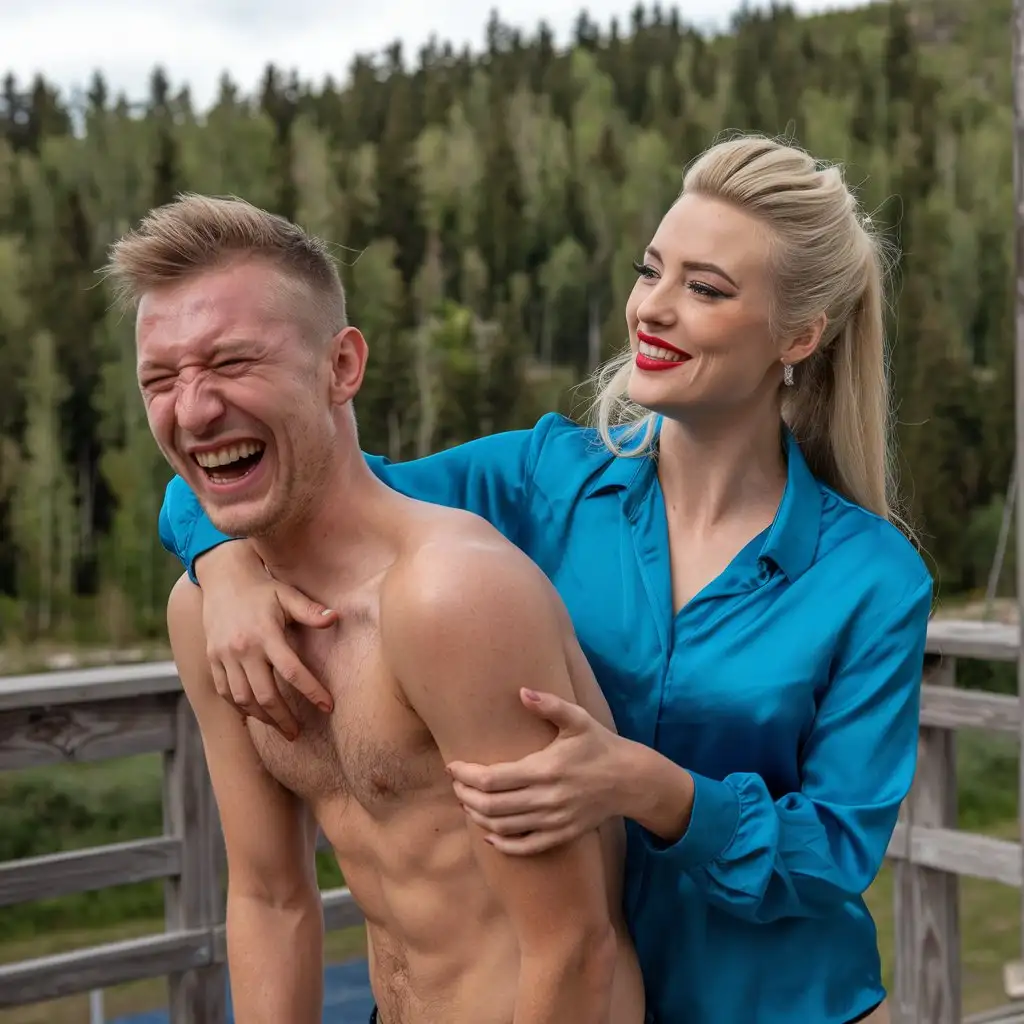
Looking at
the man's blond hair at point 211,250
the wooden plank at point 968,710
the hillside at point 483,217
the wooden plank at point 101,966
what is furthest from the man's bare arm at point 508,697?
the hillside at point 483,217

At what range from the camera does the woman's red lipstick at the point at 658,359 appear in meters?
1.36

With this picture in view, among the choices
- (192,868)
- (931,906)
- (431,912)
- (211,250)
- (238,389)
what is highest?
(211,250)

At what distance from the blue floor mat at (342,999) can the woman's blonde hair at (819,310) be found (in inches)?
200

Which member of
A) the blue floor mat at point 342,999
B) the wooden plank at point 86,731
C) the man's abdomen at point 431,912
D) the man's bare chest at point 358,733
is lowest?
the blue floor mat at point 342,999

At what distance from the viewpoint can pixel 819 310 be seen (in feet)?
4.72

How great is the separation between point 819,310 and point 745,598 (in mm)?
284

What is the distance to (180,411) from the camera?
113cm

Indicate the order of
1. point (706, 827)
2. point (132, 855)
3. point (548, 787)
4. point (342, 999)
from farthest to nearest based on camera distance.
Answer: point (342, 999)
point (132, 855)
point (706, 827)
point (548, 787)

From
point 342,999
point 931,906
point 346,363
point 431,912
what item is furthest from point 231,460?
point 342,999

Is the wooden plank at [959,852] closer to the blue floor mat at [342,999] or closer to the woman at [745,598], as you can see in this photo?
the woman at [745,598]

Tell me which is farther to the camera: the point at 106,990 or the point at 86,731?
the point at 106,990

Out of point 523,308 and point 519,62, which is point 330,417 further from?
point 519,62

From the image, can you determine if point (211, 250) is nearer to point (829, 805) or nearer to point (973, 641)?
point (829, 805)

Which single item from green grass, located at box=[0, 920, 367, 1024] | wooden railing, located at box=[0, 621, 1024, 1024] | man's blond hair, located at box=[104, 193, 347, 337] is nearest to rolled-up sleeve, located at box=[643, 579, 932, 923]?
man's blond hair, located at box=[104, 193, 347, 337]
